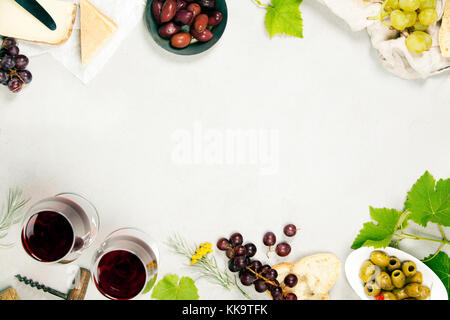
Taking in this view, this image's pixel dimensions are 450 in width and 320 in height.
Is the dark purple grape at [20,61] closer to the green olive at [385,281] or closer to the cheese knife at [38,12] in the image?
the cheese knife at [38,12]

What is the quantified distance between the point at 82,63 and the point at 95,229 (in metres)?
0.39

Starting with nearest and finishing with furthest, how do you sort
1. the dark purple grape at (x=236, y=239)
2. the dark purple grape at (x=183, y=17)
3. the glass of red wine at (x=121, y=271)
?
the glass of red wine at (x=121, y=271) < the dark purple grape at (x=183, y=17) < the dark purple grape at (x=236, y=239)

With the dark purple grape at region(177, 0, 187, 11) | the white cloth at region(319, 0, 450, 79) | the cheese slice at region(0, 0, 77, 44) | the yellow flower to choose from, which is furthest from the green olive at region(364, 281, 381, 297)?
the cheese slice at region(0, 0, 77, 44)

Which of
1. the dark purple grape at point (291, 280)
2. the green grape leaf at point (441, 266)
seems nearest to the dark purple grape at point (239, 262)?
the dark purple grape at point (291, 280)

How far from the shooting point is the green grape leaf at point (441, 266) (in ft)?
3.16

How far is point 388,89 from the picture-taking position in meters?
1.01

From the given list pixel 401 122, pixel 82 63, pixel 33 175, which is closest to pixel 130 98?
pixel 82 63

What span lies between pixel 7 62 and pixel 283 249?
77cm

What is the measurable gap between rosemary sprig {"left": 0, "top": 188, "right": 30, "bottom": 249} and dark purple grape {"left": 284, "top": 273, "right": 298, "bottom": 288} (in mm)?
655

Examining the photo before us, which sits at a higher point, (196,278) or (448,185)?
(448,185)

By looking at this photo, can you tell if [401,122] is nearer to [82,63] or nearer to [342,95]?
[342,95]

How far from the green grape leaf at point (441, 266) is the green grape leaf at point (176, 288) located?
1.93 feet

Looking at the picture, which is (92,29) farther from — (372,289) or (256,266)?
(372,289)

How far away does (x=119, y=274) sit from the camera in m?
0.76
